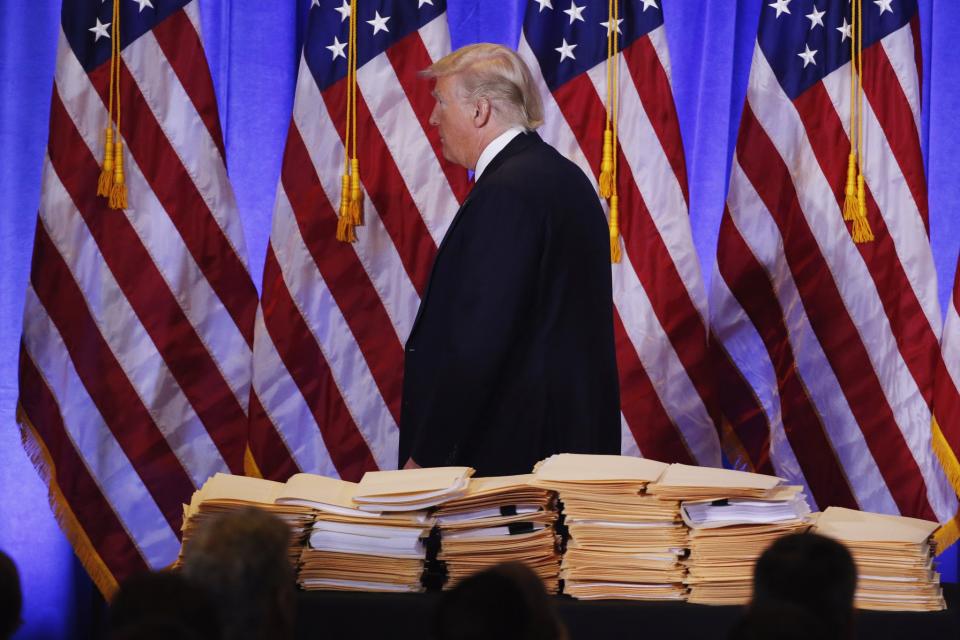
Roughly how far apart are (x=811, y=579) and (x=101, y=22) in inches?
124

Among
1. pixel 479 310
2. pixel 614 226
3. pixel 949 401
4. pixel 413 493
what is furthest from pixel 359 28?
pixel 413 493

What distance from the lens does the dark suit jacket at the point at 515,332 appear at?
8.90ft

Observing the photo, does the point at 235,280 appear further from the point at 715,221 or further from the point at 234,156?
the point at 715,221

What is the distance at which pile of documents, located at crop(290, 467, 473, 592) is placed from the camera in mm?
2023

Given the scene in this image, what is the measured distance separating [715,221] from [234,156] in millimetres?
1749

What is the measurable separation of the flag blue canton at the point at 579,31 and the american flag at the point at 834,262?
1.30 ft

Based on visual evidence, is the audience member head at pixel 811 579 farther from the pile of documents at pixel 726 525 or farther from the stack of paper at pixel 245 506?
the stack of paper at pixel 245 506

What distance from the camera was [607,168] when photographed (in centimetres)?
384

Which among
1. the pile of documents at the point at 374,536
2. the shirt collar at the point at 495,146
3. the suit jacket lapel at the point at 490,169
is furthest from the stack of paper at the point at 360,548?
the shirt collar at the point at 495,146

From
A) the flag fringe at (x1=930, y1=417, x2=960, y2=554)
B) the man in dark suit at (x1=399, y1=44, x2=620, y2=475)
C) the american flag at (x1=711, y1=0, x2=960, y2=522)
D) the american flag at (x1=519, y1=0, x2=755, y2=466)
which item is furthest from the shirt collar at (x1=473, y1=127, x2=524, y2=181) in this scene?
the flag fringe at (x1=930, y1=417, x2=960, y2=554)

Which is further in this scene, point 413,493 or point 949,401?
point 949,401

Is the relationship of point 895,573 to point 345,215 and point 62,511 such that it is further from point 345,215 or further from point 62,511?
point 62,511

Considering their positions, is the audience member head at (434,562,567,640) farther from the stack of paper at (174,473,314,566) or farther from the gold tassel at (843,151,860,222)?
the gold tassel at (843,151,860,222)

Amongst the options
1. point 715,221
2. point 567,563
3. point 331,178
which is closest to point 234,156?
point 331,178
